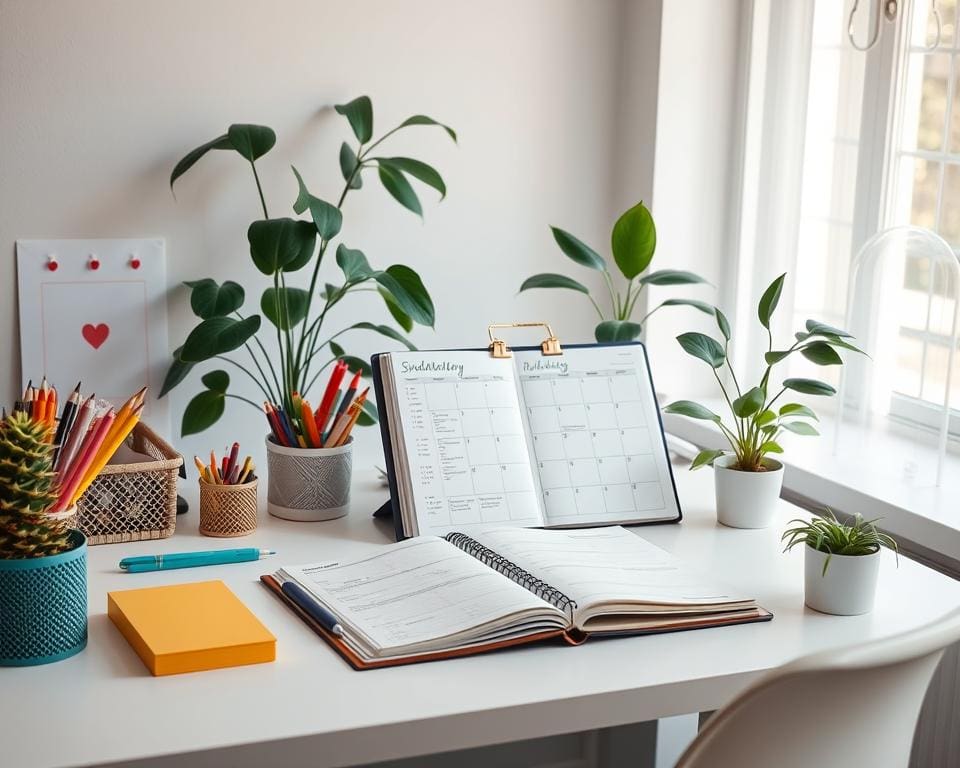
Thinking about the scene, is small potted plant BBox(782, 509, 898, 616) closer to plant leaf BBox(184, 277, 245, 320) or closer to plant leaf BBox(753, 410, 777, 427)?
plant leaf BBox(753, 410, 777, 427)

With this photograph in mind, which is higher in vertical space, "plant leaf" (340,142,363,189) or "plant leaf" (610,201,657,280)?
"plant leaf" (340,142,363,189)

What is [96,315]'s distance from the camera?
199cm

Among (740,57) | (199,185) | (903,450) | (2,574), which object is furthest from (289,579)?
(740,57)

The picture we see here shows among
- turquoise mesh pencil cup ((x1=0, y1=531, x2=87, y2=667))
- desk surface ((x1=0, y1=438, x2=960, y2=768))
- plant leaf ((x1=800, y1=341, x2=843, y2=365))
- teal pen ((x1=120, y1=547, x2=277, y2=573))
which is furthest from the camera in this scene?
plant leaf ((x1=800, y1=341, x2=843, y2=365))

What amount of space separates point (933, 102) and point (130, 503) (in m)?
1.46

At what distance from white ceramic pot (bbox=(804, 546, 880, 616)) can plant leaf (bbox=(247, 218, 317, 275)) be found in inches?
35.8

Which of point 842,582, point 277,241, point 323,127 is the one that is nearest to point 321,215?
point 277,241

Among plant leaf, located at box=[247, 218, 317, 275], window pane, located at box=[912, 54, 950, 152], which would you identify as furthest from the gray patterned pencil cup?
window pane, located at box=[912, 54, 950, 152]

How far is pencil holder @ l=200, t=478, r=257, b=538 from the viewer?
150 centimetres

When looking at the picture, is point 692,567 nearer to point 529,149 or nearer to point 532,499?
point 532,499

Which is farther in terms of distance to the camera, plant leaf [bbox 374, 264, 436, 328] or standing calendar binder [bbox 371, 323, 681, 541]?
plant leaf [bbox 374, 264, 436, 328]

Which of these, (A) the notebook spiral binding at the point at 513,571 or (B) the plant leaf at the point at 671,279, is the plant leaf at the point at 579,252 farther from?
(A) the notebook spiral binding at the point at 513,571

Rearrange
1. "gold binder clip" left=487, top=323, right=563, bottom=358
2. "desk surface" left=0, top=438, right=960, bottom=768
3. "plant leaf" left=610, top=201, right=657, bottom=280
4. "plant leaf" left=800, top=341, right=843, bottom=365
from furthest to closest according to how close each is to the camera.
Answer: "plant leaf" left=610, top=201, right=657, bottom=280, "gold binder clip" left=487, top=323, right=563, bottom=358, "plant leaf" left=800, top=341, right=843, bottom=365, "desk surface" left=0, top=438, right=960, bottom=768

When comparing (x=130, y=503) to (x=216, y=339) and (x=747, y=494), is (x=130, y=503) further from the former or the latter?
(x=747, y=494)
